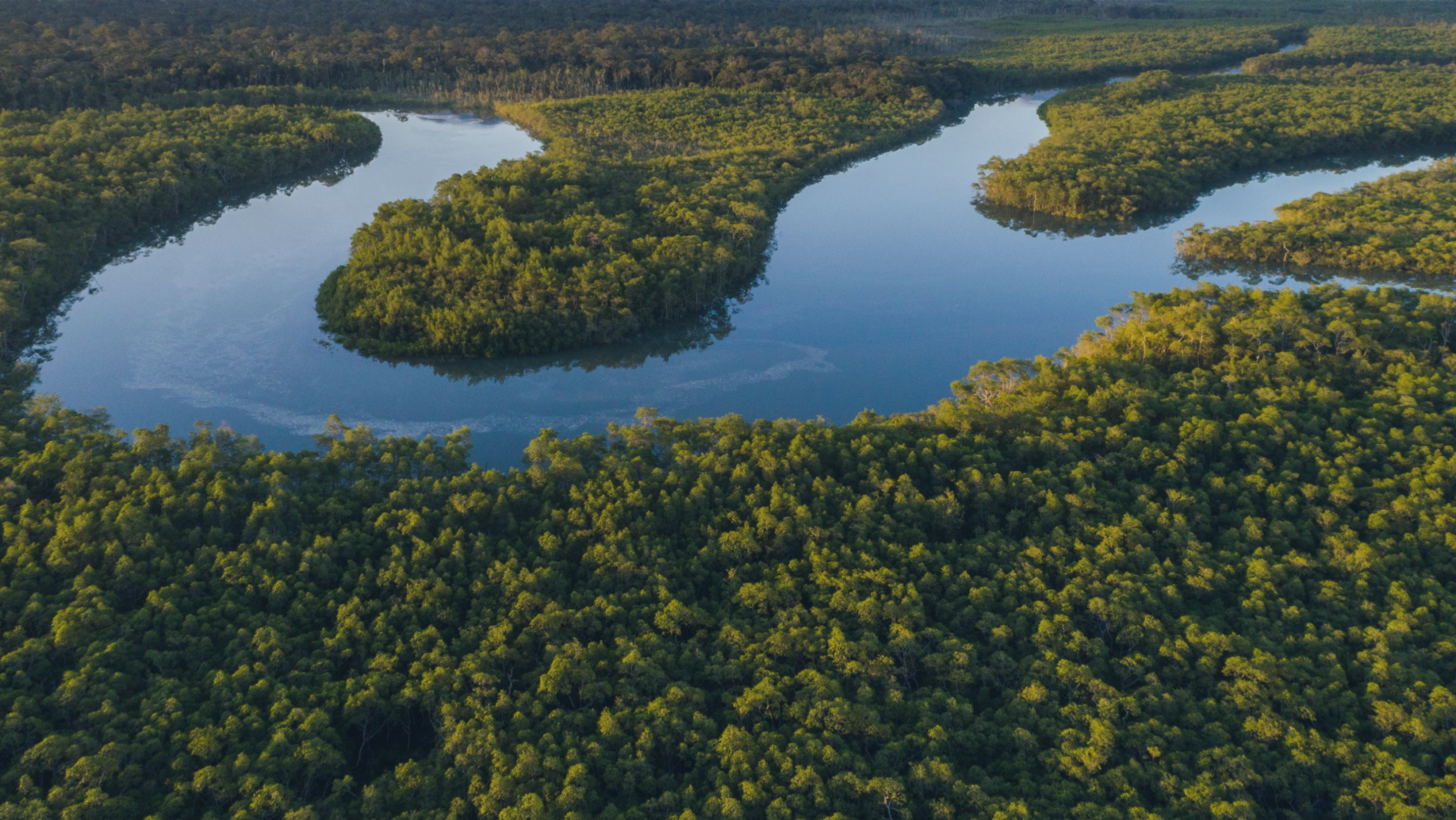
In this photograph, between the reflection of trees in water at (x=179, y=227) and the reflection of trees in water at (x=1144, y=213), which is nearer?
the reflection of trees in water at (x=179, y=227)

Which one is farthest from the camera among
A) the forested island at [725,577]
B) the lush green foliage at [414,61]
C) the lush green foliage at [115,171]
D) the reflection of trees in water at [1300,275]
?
the lush green foliage at [414,61]

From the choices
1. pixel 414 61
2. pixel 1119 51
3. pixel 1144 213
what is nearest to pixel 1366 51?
pixel 1119 51

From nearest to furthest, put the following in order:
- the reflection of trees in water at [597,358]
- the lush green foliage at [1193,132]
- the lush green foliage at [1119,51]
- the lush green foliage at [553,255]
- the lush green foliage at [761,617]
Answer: the lush green foliage at [761,617]
the reflection of trees in water at [597,358]
the lush green foliage at [553,255]
the lush green foliage at [1193,132]
the lush green foliage at [1119,51]

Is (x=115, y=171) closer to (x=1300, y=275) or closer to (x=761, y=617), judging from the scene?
(x=761, y=617)

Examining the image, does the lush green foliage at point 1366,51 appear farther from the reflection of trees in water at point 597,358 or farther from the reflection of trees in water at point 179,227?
the reflection of trees in water at point 179,227

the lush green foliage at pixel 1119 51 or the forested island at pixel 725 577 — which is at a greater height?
the lush green foliage at pixel 1119 51

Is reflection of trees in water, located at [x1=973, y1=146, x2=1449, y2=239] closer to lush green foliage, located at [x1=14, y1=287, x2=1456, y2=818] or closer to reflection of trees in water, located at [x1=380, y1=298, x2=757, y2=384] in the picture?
reflection of trees in water, located at [x1=380, y1=298, x2=757, y2=384]

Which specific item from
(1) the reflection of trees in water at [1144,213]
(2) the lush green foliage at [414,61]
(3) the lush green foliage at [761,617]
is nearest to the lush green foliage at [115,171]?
(2) the lush green foliage at [414,61]
